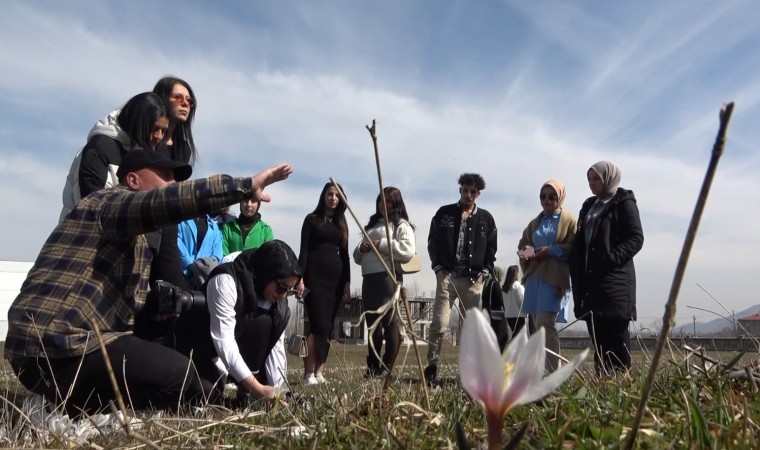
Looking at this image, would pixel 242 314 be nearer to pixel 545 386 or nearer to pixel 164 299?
pixel 164 299

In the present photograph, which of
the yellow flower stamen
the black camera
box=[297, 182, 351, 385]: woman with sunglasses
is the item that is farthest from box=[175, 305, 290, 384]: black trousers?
the yellow flower stamen

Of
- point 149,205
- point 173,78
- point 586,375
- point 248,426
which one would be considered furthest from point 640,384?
point 173,78

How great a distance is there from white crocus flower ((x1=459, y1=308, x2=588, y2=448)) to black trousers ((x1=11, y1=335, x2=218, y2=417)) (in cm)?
247

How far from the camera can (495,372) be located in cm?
82

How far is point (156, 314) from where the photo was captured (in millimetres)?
3674

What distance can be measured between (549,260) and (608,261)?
0.72 metres

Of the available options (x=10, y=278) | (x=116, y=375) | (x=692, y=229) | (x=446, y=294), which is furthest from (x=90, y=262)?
(x=10, y=278)

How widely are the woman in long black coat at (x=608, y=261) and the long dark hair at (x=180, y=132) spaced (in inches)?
113

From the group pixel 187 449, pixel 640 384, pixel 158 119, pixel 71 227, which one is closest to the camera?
pixel 187 449

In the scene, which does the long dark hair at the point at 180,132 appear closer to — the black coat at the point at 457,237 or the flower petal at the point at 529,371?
the black coat at the point at 457,237

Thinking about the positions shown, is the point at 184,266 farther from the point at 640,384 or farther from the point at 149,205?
the point at 640,384

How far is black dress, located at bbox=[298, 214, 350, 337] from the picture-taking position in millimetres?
6441

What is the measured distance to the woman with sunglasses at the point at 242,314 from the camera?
420 centimetres

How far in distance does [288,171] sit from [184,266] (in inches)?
78.8
